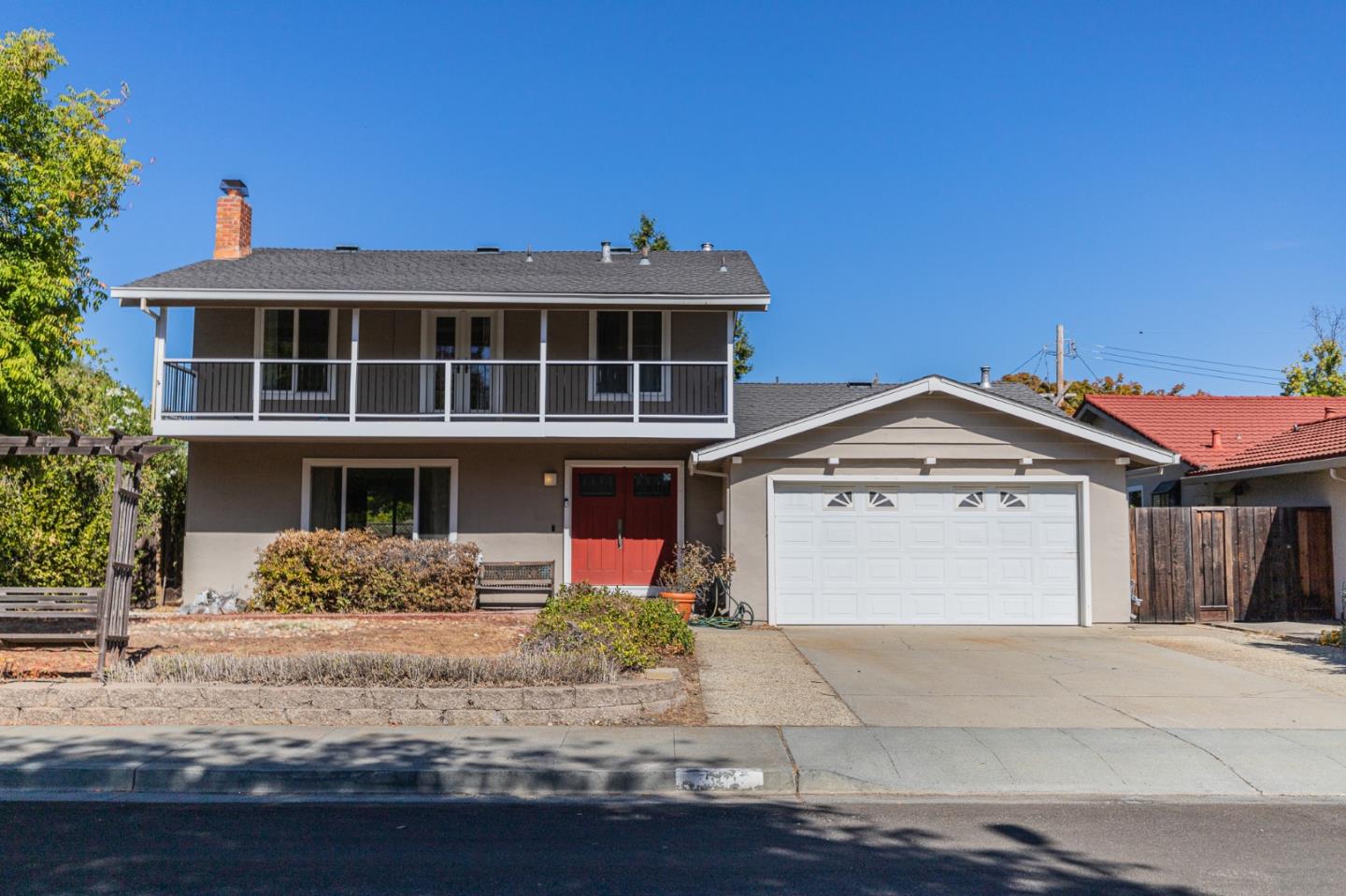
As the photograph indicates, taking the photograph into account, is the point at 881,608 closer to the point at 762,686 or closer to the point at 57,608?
the point at 762,686

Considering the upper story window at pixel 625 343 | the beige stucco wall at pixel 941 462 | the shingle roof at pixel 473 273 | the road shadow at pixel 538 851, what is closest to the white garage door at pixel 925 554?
the beige stucco wall at pixel 941 462

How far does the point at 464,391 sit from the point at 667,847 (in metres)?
11.9

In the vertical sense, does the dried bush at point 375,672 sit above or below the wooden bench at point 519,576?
below

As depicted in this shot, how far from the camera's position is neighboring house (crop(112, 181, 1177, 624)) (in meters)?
14.7

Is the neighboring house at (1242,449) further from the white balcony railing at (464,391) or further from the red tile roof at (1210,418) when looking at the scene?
the white balcony railing at (464,391)

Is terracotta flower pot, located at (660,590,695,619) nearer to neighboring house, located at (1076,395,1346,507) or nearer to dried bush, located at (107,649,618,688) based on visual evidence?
dried bush, located at (107,649,618,688)

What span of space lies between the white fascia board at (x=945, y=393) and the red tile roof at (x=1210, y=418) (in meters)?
6.15

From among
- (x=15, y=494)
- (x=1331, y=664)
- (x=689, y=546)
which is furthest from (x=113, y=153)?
(x=1331, y=664)

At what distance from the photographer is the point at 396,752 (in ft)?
23.3

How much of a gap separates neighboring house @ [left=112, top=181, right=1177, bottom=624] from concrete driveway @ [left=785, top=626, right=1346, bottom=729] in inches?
55.5

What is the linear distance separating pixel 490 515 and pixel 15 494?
7.05 meters

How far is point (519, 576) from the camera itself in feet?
51.5

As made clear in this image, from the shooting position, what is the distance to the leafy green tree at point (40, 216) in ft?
44.3

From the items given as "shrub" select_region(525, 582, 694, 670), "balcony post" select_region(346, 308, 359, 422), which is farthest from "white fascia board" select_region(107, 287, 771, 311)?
"shrub" select_region(525, 582, 694, 670)
